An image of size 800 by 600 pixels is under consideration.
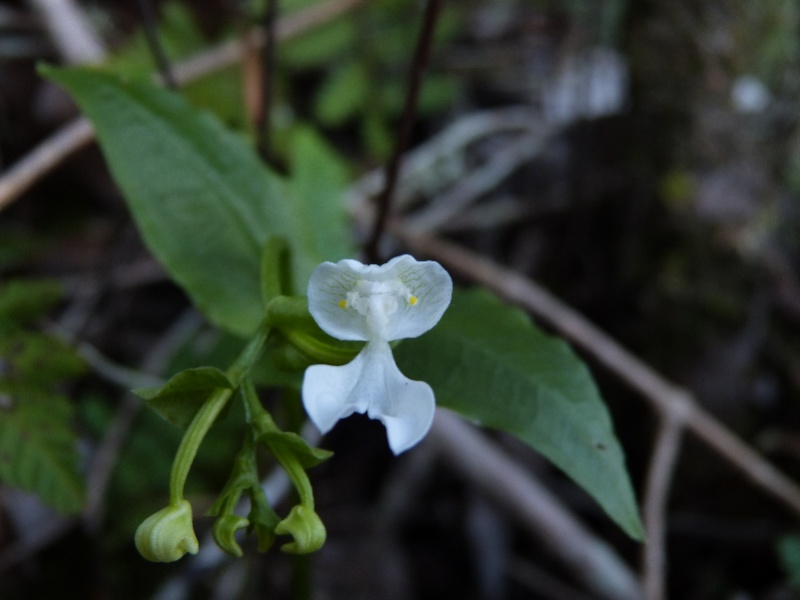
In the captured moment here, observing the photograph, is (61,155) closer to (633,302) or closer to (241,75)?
(241,75)

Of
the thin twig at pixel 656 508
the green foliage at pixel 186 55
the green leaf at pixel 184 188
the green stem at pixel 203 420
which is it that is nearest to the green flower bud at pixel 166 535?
the green stem at pixel 203 420

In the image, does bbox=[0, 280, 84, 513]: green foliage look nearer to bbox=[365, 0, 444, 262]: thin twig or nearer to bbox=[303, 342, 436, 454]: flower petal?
bbox=[303, 342, 436, 454]: flower petal

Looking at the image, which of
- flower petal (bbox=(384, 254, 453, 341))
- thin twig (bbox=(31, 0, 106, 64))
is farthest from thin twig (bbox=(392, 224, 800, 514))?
thin twig (bbox=(31, 0, 106, 64))

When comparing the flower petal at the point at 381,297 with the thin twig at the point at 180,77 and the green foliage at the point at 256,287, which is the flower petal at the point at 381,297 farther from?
the thin twig at the point at 180,77

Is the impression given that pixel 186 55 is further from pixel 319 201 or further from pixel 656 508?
pixel 656 508

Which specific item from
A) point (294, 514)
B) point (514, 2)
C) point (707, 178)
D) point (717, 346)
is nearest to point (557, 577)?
point (717, 346)
